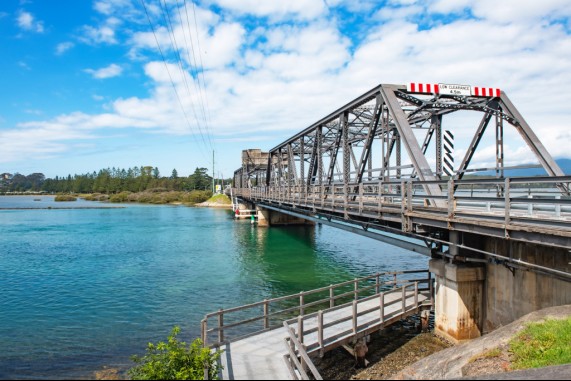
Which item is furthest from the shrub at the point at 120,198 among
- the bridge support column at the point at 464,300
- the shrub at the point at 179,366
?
the shrub at the point at 179,366

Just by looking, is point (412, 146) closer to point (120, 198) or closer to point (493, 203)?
point (493, 203)

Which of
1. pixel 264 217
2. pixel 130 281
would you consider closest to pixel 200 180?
pixel 264 217

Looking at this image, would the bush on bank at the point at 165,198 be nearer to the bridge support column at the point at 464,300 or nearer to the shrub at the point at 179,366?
the bridge support column at the point at 464,300

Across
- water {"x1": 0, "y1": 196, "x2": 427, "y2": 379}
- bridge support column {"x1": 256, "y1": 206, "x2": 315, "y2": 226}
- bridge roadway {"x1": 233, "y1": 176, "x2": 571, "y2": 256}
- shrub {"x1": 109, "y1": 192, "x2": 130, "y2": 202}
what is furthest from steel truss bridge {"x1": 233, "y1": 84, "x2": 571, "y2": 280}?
shrub {"x1": 109, "y1": 192, "x2": 130, "y2": 202}

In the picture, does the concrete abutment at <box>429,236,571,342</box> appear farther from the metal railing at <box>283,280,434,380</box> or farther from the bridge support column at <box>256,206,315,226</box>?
the bridge support column at <box>256,206,315,226</box>

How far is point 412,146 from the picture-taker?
14438mm

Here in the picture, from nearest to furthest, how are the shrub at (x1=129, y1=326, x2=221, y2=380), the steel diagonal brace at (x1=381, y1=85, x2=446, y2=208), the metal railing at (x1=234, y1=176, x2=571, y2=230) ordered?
1. the shrub at (x1=129, y1=326, x2=221, y2=380)
2. the metal railing at (x1=234, y1=176, x2=571, y2=230)
3. the steel diagonal brace at (x1=381, y1=85, x2=446, y2=208)

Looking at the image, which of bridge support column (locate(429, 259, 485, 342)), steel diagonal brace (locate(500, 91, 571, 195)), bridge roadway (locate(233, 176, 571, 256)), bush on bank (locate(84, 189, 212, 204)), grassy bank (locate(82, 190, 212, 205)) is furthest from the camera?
bush on bank (locate(84, 189, 212, 204))

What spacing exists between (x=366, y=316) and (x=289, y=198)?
18228 mm

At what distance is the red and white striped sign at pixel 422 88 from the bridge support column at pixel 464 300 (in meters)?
7.45

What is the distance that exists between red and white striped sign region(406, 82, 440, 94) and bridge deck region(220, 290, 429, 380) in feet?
27.7

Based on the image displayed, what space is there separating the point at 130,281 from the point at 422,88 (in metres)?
19.8

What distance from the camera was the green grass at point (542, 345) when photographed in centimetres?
772

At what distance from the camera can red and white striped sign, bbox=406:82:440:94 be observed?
16.7m
